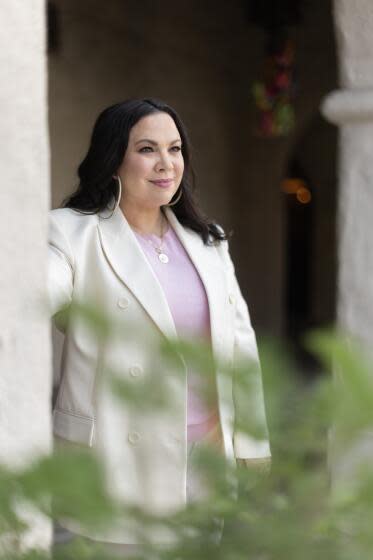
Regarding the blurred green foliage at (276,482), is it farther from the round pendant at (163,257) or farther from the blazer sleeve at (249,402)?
the round pendant at (163,257)

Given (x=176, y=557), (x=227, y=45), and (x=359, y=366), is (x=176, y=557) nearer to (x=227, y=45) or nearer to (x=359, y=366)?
(x=359, y=366)

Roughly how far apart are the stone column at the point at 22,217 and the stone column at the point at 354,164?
1.09 metres

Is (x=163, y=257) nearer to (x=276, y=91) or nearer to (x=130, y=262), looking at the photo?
(x=130, y=262)

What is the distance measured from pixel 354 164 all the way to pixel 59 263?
98 centimetres

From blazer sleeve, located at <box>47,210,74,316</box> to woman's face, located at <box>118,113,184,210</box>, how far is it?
208 millimetres

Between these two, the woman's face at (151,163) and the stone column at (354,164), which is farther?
the stone column at (354,164)

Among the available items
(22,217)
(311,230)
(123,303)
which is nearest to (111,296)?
(123,303)

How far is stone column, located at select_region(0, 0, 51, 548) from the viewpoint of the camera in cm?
187

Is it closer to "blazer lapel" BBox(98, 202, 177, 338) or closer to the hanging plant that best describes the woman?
"blazer lapel" BBox(98, 202, 177, 338)

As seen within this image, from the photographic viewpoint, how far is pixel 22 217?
1.89 m

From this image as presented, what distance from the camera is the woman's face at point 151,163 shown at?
7.77ft

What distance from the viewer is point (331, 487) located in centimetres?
63

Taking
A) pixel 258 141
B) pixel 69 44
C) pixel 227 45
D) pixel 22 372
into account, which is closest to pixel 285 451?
pixel 22 372

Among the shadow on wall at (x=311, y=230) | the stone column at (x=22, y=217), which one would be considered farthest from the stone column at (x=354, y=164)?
the shadow on wall at (x=311, y=230)
